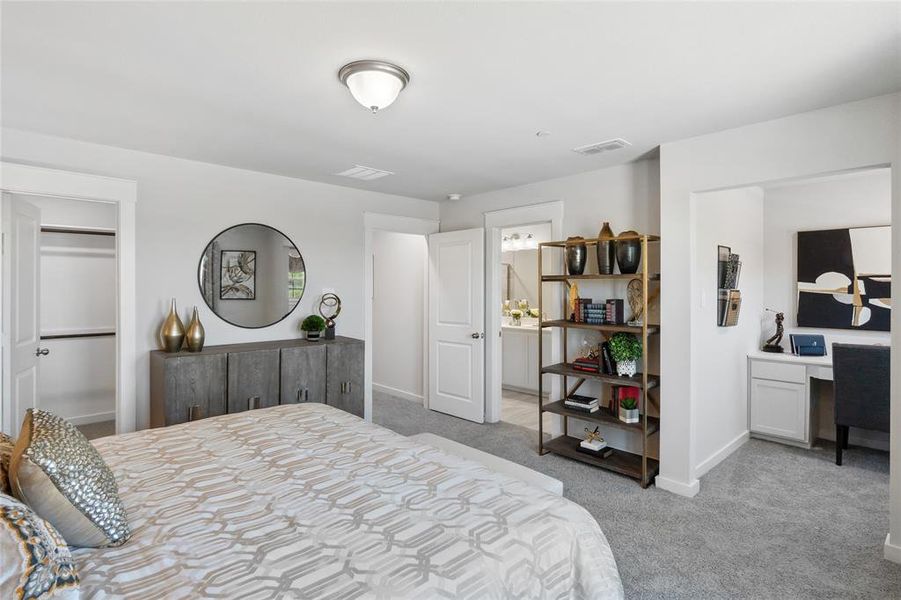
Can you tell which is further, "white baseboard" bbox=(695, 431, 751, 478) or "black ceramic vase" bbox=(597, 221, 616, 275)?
"black ceramic vase" bbox=(597, 221, 616, 275)

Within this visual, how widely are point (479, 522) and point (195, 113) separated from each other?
259 centimetres

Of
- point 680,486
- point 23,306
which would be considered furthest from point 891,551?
point 23,306

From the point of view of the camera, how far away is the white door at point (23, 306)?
2998 mm

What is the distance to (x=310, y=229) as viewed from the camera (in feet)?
13.9

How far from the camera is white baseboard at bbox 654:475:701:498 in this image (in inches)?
119

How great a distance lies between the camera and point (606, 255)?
11.3 ft

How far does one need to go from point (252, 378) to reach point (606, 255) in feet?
9.30

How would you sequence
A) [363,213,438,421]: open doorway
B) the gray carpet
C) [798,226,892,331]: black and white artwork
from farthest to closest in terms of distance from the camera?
[363,213,438,421]: open doorway → [798,226,892,331]: black and white artwork → the gray carpet

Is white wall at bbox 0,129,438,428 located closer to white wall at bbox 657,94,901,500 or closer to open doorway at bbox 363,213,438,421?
open doorway at bbox 363,213,438,421

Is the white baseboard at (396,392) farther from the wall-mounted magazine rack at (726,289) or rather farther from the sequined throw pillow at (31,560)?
the sequined throw pillow at (31,560)

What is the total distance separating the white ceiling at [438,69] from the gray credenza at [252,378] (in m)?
1.52

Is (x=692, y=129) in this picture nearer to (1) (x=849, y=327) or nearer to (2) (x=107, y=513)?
(1) (x=849, y=327)

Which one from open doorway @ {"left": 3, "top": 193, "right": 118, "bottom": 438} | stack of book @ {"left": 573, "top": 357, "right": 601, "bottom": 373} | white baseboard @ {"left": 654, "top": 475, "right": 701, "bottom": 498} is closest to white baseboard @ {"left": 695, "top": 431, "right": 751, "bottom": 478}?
white baseboard @ {"left": 654, "top": 475, "right": 701, "bottom": 498}

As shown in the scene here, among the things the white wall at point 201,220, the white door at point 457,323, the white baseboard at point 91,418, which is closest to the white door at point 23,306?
the white wall at point 201,220
